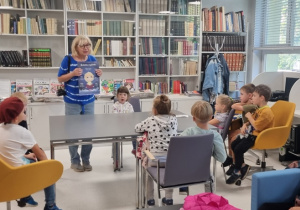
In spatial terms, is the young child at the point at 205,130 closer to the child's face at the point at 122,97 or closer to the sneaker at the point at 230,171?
the sneaker at the point at 230,171

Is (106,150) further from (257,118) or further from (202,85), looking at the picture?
(257,118)

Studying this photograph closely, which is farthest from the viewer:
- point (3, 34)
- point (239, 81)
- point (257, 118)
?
point (239, 81)

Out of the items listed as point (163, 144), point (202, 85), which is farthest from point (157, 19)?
point (163, 144)

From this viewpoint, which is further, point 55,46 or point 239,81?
point 239,81

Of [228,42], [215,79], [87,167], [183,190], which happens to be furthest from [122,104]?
[228,42]

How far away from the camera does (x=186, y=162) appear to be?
2.48 m

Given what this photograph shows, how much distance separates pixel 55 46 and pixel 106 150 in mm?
1863

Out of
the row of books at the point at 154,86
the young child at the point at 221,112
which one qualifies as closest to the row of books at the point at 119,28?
the row of books at the point at 154,86

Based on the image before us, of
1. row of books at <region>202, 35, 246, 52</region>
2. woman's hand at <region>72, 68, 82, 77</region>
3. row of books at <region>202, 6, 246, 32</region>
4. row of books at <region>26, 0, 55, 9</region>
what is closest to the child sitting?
woman's hand at <region>72, 68, 82, 77</region>

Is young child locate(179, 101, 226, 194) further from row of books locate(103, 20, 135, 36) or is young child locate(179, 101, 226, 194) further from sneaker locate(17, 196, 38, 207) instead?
row of books locate(103, 20, 135, 36)

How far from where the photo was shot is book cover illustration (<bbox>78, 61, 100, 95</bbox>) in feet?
12.6

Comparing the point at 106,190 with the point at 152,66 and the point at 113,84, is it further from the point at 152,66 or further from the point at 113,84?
the point at 152,66

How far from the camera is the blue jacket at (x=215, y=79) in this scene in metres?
5.60

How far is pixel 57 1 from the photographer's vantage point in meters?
5.30
